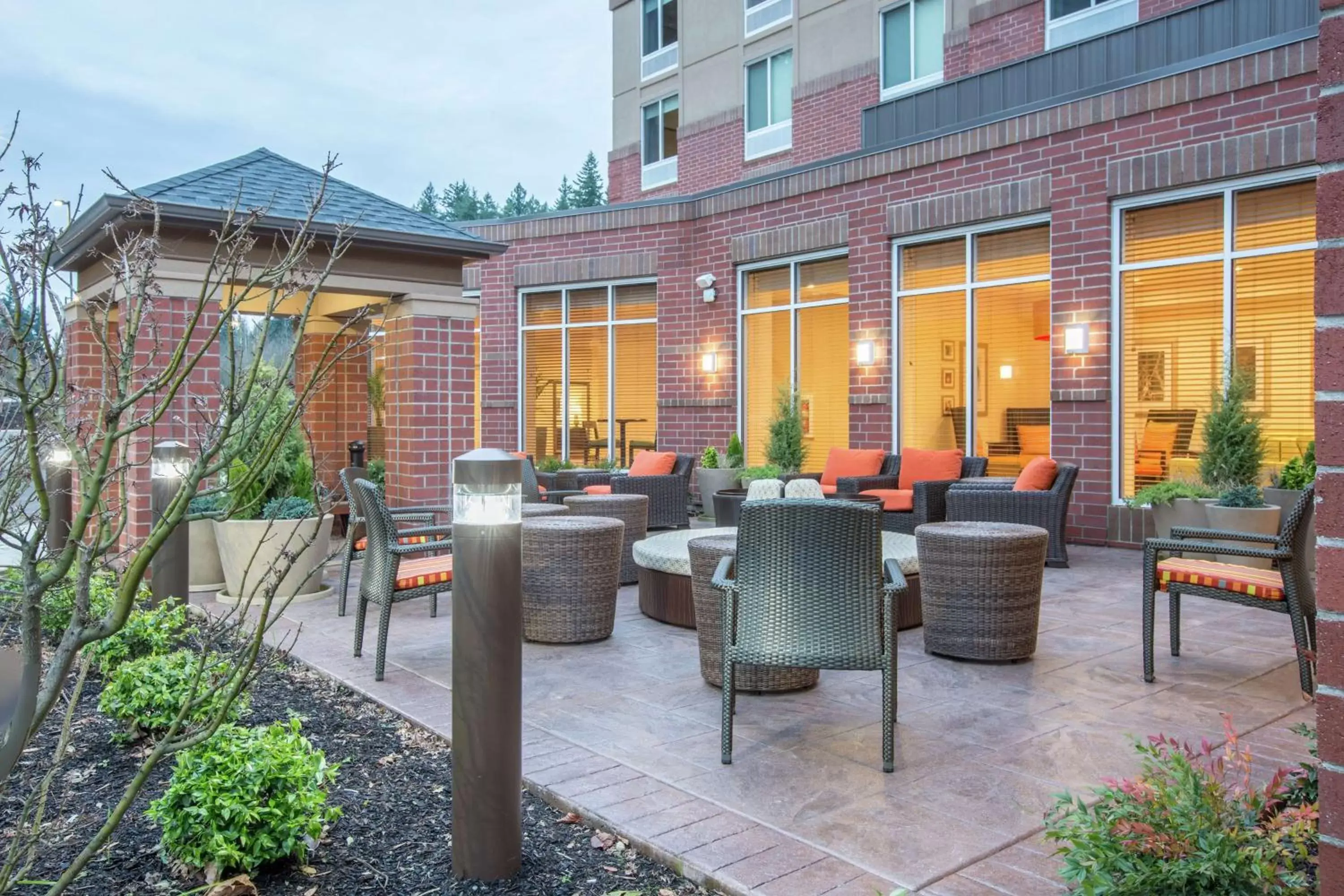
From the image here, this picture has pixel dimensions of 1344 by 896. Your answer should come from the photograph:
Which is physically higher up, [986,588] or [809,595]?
[809,595]

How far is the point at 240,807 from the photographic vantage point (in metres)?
2.27

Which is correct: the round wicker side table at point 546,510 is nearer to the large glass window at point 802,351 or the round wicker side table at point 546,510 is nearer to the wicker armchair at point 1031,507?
the wicker armchair at point 1031,507

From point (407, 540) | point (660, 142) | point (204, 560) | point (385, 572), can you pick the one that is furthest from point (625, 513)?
point (660, 142)

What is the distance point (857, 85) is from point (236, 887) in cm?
1500

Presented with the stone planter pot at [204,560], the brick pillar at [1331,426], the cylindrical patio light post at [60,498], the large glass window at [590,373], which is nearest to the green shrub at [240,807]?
the brick pillar at [1331,426]

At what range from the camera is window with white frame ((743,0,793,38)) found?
53.8ft

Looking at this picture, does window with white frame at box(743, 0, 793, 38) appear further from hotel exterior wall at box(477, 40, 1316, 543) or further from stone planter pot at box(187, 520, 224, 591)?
stone planter pot at box(187, 520, 224, 591)

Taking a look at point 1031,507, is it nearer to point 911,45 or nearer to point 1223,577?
point 1223,577

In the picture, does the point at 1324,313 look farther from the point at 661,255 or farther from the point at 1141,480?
the point at 661,255

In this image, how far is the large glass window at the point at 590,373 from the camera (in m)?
12.9

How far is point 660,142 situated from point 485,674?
708 inches

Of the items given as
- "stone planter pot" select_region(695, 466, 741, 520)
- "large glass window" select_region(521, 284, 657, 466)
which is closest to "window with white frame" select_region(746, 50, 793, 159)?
"large glass window" select_region(521, 284, 657, 466)

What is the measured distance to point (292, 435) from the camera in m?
6.72

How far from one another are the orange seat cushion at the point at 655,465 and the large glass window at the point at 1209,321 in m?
4.22
